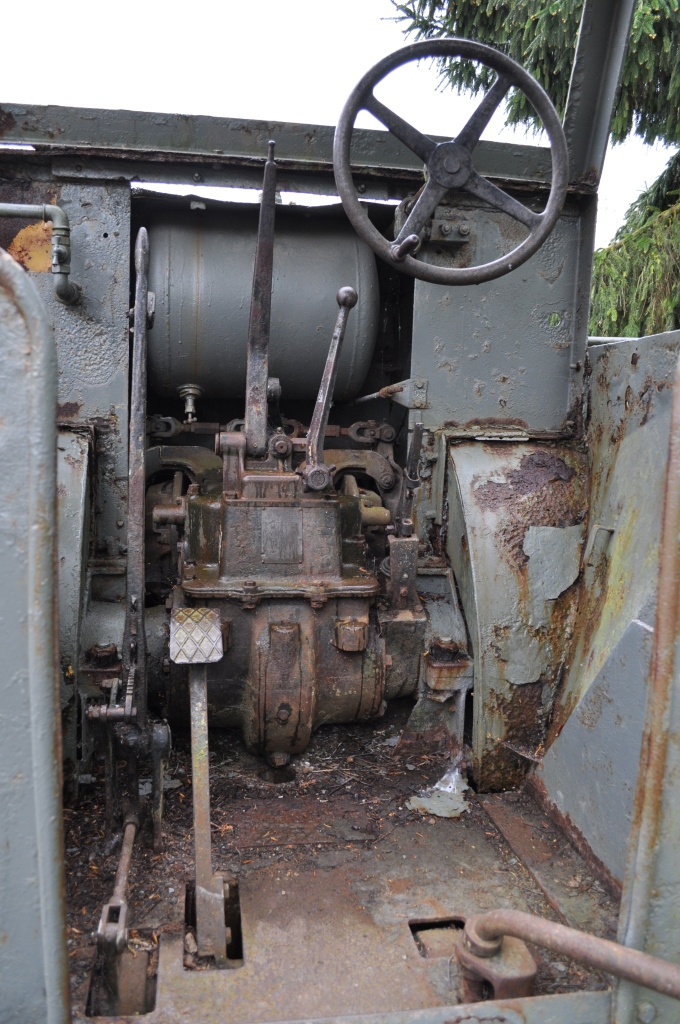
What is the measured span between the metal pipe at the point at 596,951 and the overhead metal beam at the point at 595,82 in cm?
218

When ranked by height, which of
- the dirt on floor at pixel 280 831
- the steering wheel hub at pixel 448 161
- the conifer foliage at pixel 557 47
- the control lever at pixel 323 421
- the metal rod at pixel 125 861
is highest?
the conifer foliage at pixel 557 47

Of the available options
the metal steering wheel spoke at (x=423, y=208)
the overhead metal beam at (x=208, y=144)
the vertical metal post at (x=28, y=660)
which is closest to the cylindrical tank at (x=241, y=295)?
the overhead metal beam at (x=208, y=144)

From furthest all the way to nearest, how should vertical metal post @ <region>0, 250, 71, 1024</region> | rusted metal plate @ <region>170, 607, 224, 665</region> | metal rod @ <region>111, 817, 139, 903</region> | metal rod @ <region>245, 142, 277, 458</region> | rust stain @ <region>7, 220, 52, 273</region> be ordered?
rust stain @ <region>7, 220, 52, 273</region> → metal rod @ <region>245, 142, 277, 458</region> → rusted metal plate @ <region>170, 607, 224, 665</region> → metal rod @ <region>111, 817, 139, 903</region> → vertical metal post @ <region>0, 250, 71, 1024</region>

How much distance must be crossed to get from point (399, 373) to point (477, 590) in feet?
4.22

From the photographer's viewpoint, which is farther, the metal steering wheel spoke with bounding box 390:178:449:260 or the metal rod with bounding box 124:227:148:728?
the metal steering wheel spoke with bounding box 390:178:449:260

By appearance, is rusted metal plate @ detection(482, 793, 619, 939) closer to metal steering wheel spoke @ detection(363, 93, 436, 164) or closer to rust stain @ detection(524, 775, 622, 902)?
rust stain @ detection(524, 775, 622, 902)

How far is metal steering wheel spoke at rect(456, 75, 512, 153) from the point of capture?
216 cm

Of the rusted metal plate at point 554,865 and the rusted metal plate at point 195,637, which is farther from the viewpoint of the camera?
the rusted metal plate at point 195,637

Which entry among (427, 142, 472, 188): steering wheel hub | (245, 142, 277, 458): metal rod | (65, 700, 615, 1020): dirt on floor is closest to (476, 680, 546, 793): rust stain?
(65, 700, 615, 1020): dirt on floor

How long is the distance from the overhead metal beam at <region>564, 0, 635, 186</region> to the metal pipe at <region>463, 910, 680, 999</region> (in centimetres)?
218

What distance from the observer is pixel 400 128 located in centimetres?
221

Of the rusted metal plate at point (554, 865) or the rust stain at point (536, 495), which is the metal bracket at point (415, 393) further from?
the rusted metal plate at point (554, 865)

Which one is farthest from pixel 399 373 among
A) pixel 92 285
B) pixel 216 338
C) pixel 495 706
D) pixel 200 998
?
pixel 200 998

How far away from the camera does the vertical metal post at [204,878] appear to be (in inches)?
66.0
